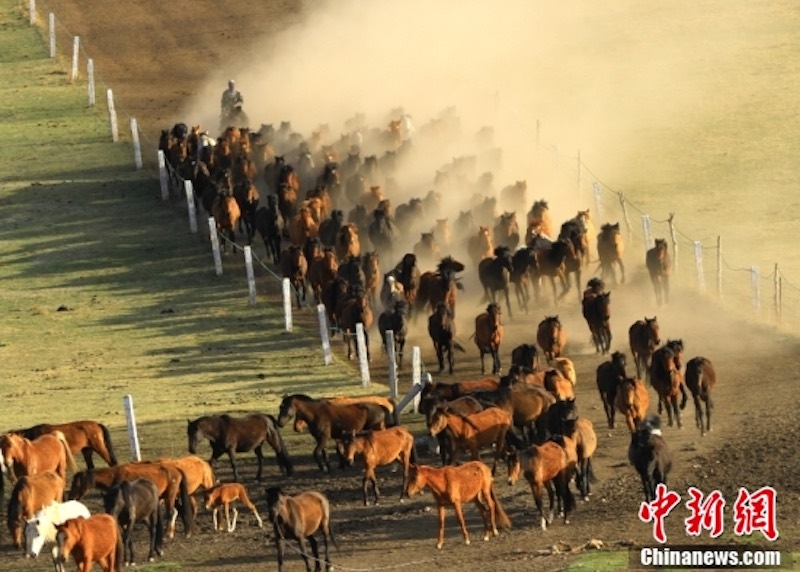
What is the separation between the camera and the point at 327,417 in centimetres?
2919

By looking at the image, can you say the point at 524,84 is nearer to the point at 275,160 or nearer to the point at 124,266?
the point at 275,160

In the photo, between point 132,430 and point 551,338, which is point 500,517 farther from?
point 551,338

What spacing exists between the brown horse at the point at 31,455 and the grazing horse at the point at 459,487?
5.31m

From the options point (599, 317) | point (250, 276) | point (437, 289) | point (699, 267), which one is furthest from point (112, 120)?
point (599, 317)

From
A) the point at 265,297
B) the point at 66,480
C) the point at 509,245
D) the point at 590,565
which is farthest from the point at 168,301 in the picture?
the point at 590,565

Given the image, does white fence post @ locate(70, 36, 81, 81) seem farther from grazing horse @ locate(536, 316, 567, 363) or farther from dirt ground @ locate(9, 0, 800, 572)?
grazing horse @ locate(536, 316, 567, 363)

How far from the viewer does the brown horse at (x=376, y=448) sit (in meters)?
27.0

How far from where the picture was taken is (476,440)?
28.2 meters

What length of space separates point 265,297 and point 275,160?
8830 millimetres

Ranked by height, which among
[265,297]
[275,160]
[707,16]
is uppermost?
[707,16]

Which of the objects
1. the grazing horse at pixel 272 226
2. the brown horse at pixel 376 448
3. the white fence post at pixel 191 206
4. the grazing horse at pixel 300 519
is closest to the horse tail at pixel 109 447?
the brown horse at pixel 376 448

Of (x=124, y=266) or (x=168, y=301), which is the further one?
(x=124, y=266)

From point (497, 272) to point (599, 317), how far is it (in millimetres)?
3969

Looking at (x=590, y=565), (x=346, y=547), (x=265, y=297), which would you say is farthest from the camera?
(x=265, y=297)
